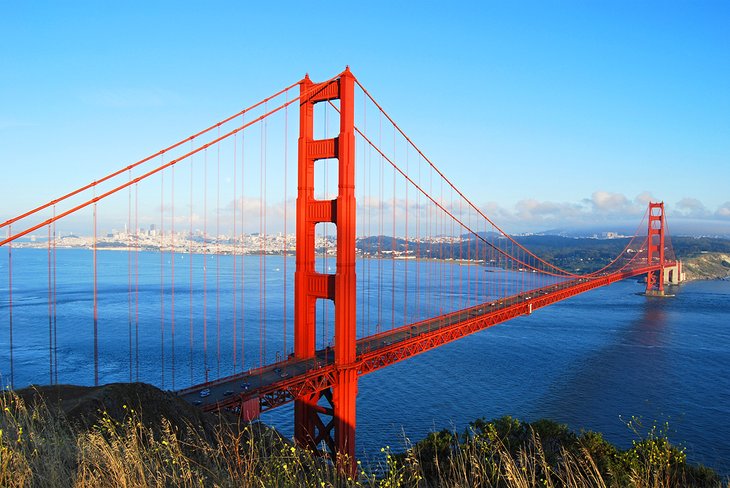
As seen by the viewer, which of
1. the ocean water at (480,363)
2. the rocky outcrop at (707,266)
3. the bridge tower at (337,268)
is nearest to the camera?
the bridge tower at (337,268)

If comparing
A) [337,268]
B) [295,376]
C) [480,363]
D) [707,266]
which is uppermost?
[337,268]

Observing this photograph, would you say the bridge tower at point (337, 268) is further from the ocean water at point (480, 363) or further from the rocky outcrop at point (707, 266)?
the rocky outcrop at point (707, 266)

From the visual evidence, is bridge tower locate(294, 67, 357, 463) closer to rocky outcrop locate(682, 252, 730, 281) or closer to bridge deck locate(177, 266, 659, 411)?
bridge deck locate(177, 266, 659, 411)

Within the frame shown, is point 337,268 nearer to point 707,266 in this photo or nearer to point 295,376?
point 295,376

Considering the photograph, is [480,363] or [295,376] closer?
[295,376]

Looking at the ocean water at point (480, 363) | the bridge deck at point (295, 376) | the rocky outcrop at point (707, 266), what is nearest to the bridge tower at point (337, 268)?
the bridge deck at point (295, 376)

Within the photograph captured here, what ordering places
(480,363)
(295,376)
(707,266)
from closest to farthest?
(295,376), (480,363), (707,266)

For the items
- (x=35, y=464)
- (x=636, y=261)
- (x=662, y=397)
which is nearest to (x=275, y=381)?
(x=35, y=464)

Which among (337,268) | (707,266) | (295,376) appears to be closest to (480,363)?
(337,268)
